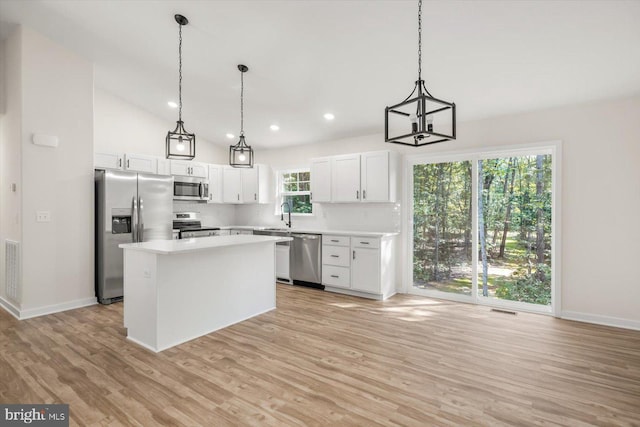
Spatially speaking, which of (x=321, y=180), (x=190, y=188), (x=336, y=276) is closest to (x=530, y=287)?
(x=336, y=276)

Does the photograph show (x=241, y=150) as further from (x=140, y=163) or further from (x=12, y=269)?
(x=12, y=269)

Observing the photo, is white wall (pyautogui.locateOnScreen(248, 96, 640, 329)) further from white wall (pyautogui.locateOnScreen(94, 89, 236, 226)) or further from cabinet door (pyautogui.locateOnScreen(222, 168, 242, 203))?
white wall (pyautogui.locateOnScreen(94, 89, 236, 226))

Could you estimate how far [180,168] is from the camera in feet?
19.8

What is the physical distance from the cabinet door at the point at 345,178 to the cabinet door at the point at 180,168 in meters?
2.70

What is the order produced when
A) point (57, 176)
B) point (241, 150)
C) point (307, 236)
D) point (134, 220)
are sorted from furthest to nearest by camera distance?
point (307, 236)
point (134, 220)
point (57, 176)
point (241, 150)

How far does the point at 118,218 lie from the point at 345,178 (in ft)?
10.9

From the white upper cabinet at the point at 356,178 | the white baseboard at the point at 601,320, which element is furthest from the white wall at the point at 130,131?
the white baseboard at the point at 601,320

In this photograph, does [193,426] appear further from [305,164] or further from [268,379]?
[305,164]

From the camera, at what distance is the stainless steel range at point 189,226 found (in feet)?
19.5

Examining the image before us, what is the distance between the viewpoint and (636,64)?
311cm

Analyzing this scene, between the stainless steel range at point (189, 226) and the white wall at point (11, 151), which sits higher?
the white wall at point (11, 151)

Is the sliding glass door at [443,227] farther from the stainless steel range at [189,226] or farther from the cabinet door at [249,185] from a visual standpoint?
the stainless steel range at [189,226]

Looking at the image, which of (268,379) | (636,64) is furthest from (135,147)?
(636,64)

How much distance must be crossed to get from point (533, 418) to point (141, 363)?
2858 millimetres
